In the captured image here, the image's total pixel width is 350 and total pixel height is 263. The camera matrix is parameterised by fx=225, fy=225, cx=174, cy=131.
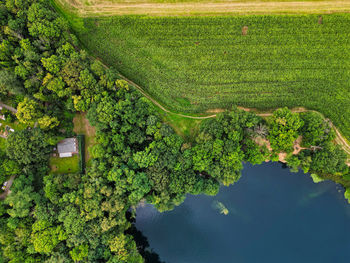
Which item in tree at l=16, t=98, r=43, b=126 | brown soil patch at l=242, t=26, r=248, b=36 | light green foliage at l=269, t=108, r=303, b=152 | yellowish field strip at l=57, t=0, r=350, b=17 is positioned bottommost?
light green foliage at l=269, t=108, r=303, b=152

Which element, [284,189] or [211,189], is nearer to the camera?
[211,189]

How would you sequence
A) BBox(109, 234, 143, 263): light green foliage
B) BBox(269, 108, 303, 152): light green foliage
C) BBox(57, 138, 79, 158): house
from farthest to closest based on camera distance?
BBox(57, 138, 79, 158): house < BBox(269, 108, 303, 152): light green foliage < BBox(109, 234, 143, 263): light green foliage

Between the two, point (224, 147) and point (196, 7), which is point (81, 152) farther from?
point (196, 7)

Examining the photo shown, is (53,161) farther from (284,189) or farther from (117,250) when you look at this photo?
(284,189)

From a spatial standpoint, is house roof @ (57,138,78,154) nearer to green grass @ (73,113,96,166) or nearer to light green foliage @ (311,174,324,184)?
green grass @ (73,113,96,166)

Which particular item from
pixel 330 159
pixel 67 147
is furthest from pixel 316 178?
pixel 67 147

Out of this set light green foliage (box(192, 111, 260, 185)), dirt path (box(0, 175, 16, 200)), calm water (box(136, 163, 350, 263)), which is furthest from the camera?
calm water (box(136, 163, 350, 263))

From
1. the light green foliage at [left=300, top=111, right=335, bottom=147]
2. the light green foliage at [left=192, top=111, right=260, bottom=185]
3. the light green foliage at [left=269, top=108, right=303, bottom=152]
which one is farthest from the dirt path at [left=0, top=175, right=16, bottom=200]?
the light green foliage at [left=300, top=111, right=335, bottom=147]

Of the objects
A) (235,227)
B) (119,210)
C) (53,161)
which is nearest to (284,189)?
(235,227)
